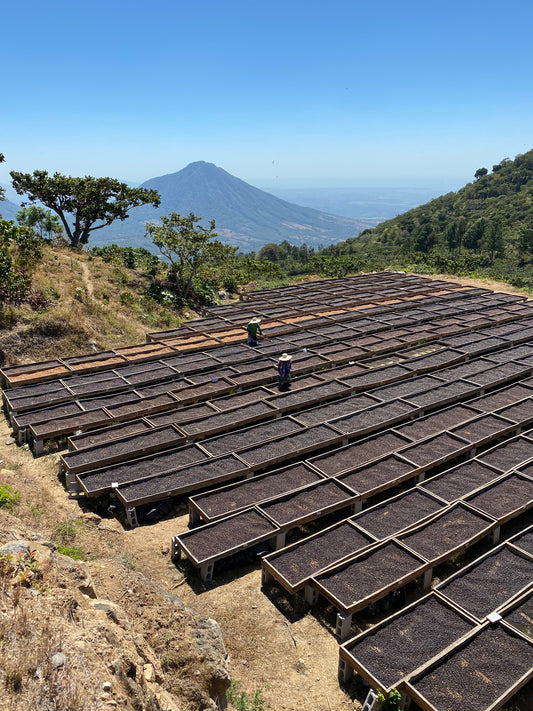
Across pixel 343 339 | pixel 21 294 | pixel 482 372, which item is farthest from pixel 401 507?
pixel 21 294

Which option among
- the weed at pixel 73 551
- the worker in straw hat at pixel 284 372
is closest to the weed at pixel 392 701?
the weed at pixel 73 551

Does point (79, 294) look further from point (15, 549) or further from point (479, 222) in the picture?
point (479, 222)

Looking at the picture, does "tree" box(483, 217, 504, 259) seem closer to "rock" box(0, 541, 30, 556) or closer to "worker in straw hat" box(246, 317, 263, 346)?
"worker in straw hat" box(246, 317, 263, 346)

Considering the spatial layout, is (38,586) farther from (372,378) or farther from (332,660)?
(372,378)

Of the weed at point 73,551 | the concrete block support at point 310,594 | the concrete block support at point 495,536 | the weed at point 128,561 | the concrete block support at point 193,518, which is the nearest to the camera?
the concrete block support at point 310,594

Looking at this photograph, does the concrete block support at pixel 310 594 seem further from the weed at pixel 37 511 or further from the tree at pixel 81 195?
the tree at pixel 81 195

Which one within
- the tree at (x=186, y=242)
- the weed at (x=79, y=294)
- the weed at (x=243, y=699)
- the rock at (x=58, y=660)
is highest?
the tree at (x=186, y=242)

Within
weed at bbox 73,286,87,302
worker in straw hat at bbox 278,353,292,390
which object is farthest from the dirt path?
worker in straw hat at bbox 278,353,292,390

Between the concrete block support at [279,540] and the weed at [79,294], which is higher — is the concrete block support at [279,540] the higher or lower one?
the lower one
